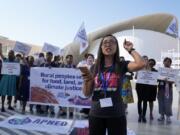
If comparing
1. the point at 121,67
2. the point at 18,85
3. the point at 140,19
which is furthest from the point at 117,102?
the point at 140,19

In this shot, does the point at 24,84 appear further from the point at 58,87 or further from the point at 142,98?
the point at 142,98

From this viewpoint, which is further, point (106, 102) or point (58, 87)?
point (58, 87)

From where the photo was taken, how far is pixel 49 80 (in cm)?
856

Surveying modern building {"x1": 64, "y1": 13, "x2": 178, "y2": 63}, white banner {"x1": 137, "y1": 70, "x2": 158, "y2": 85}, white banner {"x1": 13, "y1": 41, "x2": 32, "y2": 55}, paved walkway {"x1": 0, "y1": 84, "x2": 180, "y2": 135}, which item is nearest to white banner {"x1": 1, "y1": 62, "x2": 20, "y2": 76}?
paved walkway {"x1": 0, "y1": 84, "x2": 180, "y2": 135}

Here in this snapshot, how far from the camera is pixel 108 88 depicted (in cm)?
339

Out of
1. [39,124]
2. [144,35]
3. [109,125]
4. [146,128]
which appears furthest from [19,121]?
[144,35]

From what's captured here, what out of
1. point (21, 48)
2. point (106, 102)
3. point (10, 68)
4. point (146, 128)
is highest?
point (21, 48)

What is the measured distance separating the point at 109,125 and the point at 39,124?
394cm

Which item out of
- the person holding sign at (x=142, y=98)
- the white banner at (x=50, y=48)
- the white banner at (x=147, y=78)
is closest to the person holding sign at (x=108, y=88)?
the white banner at (x=147, y=78)

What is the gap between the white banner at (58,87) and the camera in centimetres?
829

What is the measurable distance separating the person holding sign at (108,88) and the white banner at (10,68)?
5.99 meters

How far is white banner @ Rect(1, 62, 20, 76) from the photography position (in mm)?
9164

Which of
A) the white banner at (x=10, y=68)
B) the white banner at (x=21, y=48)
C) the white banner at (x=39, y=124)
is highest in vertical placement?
the white banner at (x=21, y=48)

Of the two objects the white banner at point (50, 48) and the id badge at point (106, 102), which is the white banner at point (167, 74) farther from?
the id badge at point (106, 102)
